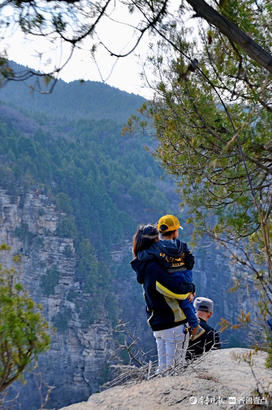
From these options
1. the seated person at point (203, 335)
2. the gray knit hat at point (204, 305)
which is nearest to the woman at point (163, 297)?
the seated person at point (203, 335)

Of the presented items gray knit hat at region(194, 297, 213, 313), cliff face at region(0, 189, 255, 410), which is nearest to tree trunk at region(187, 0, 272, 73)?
gray knit hat at region(194, 297, 213, 313)

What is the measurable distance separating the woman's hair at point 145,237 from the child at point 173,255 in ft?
0.07

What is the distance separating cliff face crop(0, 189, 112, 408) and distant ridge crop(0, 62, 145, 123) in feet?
60.7

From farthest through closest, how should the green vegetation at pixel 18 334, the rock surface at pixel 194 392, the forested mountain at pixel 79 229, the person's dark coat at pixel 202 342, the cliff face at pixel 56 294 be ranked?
the forested mountain at pixel 79 229 → the cliff face at pixel 56 294 → the person's dark coat at pixel 202 342 → the rock surface at pixel 194 392 → the green vegetation at pixel 18 334

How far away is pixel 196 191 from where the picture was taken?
7.23 feet

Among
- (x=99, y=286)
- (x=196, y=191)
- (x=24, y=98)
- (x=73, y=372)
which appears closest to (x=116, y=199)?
(x=99, y=286)

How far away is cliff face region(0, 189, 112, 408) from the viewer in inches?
774

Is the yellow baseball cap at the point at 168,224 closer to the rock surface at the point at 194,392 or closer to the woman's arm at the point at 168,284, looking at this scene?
the woman's arm at the point at 168,284

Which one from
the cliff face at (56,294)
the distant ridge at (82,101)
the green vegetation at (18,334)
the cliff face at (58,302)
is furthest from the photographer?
the distant ridge at (82,101)

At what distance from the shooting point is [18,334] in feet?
3.92

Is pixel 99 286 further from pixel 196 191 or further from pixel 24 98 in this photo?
pixel 24 98

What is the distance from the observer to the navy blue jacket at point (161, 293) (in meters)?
2.02

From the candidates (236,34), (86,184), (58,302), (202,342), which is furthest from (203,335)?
(86,184)

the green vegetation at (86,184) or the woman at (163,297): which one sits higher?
the green vegetation at (86,184)
